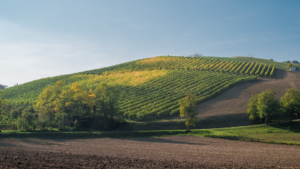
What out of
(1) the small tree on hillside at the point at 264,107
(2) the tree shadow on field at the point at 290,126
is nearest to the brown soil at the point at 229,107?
(1) the small tree on hillside at the point at 264,107

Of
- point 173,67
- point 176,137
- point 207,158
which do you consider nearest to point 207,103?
point 176,137

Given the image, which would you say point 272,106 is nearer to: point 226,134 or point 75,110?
point 226,134

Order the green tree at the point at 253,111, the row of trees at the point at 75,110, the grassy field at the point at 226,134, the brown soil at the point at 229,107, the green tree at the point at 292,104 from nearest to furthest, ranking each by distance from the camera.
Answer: the grassy field at the point at 226,134 < the green tree at the point at 292,104 < the row of trees at the point at 75,110 < the green tree at the point at 253,111 < the brown soil at the point at 229,107

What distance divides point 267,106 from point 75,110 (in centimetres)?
4889

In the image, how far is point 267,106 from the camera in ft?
147

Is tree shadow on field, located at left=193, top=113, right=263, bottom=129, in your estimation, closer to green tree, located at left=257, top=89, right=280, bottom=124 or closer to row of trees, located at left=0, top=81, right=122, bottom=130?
green tree, located at left=257, top=89, right=280, bottom=124

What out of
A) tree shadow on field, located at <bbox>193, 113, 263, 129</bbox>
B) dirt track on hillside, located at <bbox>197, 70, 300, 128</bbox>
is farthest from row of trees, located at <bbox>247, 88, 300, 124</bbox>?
dirt track on hillside, located at <bbox>197, 70, 300, 128</bbox>

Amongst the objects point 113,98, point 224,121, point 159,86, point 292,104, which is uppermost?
point 159,86

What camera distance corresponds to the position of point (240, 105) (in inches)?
2361

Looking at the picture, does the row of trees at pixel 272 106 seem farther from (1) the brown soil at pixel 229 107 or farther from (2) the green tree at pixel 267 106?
(1) the brown soil at pixel 229 107

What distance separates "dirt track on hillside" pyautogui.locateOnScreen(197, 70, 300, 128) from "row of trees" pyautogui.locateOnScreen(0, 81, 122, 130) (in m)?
23.9

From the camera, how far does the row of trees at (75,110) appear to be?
4631 cm

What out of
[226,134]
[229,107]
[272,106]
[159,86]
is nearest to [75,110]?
[159,86]

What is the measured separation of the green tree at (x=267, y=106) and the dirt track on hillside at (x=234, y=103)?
4857 mm
